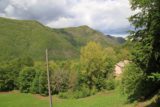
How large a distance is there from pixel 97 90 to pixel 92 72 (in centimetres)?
467

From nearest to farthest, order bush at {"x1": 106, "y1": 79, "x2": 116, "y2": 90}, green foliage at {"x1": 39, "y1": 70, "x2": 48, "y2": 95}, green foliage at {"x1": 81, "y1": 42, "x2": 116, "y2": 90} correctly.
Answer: green foliage at {"x1": 81, "y1": 42, "x2": 116, "y2": 90} < bush at {"x1": 106, "y1": 79, "x2": 116, "y2": 90} < green foliage at {"x1": 39, "y1": 70, "x2": 48, "y2": 95}

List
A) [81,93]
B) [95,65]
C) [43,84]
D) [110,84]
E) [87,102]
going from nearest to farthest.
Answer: [87,102]
[81,93]
[95,65]
[110,84]
[43,84]

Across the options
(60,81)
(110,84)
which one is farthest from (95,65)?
(60,81)

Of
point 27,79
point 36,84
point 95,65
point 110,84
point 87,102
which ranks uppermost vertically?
point 95,65

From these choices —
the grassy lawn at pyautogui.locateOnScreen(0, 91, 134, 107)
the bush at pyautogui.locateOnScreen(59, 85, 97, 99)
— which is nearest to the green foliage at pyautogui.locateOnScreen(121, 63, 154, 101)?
the grassy lawn at pyautogui.locateOnScreen(0, 91, 134, 107)

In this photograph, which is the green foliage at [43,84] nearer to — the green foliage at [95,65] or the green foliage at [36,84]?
the green foliage at [36,84]

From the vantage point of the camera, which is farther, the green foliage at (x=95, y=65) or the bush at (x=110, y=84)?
the bush at (x=110, y=84)

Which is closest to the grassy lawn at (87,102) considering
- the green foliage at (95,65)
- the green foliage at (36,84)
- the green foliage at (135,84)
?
the green foliage at (135,84)

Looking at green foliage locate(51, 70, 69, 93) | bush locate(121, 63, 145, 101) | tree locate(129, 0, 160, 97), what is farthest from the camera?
green foliage locate(51, 70, 69, 93)

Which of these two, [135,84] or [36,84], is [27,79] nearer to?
[36,84]

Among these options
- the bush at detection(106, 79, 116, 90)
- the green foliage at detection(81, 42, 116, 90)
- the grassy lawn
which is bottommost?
the grassy lawn

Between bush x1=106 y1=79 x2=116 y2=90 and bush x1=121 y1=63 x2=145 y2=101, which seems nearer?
bush x1=121 y1=63 x2=145 y2=101

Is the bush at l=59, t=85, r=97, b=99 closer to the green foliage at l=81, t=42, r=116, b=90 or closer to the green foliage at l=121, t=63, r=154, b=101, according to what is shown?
the green foliage at l=81, t=42, r=116, b=90

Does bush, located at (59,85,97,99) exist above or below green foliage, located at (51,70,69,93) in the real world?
below
